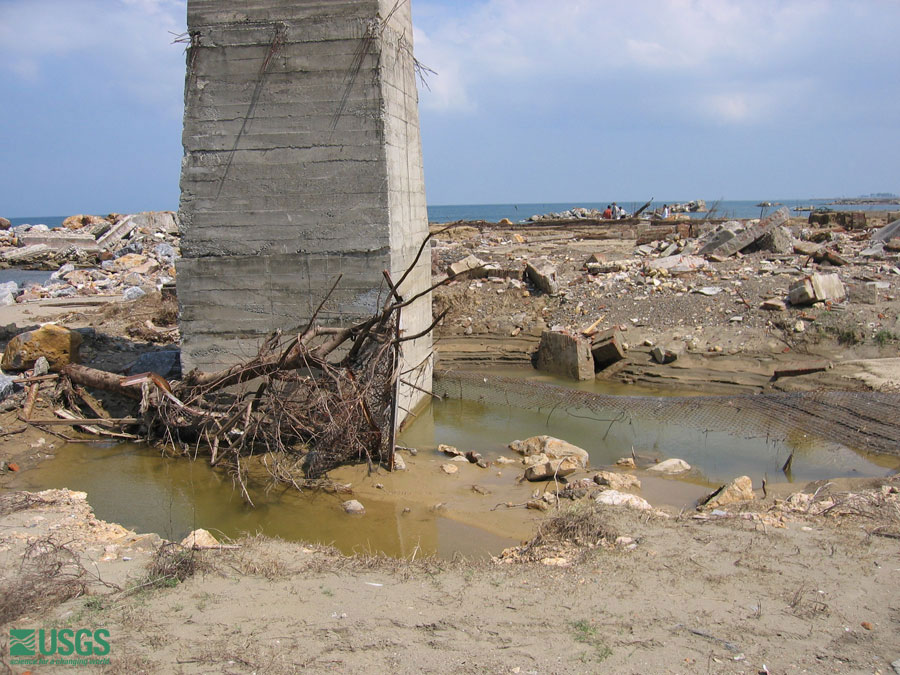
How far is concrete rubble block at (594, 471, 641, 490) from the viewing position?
5.81 meters

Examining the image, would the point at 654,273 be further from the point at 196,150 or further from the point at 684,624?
the point at 684,624

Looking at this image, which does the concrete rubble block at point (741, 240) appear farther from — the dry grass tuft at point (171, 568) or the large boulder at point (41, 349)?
the dry grass tuft at point (171, 568)

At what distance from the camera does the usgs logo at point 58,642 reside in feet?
9.52

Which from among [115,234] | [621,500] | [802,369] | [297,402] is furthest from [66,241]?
[621,500]

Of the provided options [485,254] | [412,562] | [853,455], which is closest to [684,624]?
[412,562]

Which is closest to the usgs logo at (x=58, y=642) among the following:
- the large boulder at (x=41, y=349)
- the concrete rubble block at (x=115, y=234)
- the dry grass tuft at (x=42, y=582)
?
the dry grass tuft at (x=42, y=582)

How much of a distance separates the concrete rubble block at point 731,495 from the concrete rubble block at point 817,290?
A: 6365mm

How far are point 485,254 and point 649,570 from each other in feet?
45.7

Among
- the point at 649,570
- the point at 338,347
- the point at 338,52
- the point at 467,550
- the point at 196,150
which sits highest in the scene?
the point at 338,52

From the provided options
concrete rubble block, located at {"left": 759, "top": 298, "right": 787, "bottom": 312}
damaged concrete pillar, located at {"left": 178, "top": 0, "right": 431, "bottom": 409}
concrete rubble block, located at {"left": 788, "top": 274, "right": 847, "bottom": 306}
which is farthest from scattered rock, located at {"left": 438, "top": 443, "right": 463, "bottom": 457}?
concrete rubble block, located at {"left": 788, "top": 274, "right": 847, "bottom": 306}

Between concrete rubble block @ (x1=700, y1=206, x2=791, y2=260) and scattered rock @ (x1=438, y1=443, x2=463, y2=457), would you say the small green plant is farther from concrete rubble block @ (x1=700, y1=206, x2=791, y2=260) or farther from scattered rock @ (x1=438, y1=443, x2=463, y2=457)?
concrete rubble block @ (x1=700, y1=206, x2=791, y2=260)

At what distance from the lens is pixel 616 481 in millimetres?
5848

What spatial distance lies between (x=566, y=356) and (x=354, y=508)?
17.6ft

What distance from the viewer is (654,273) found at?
13.4 m
